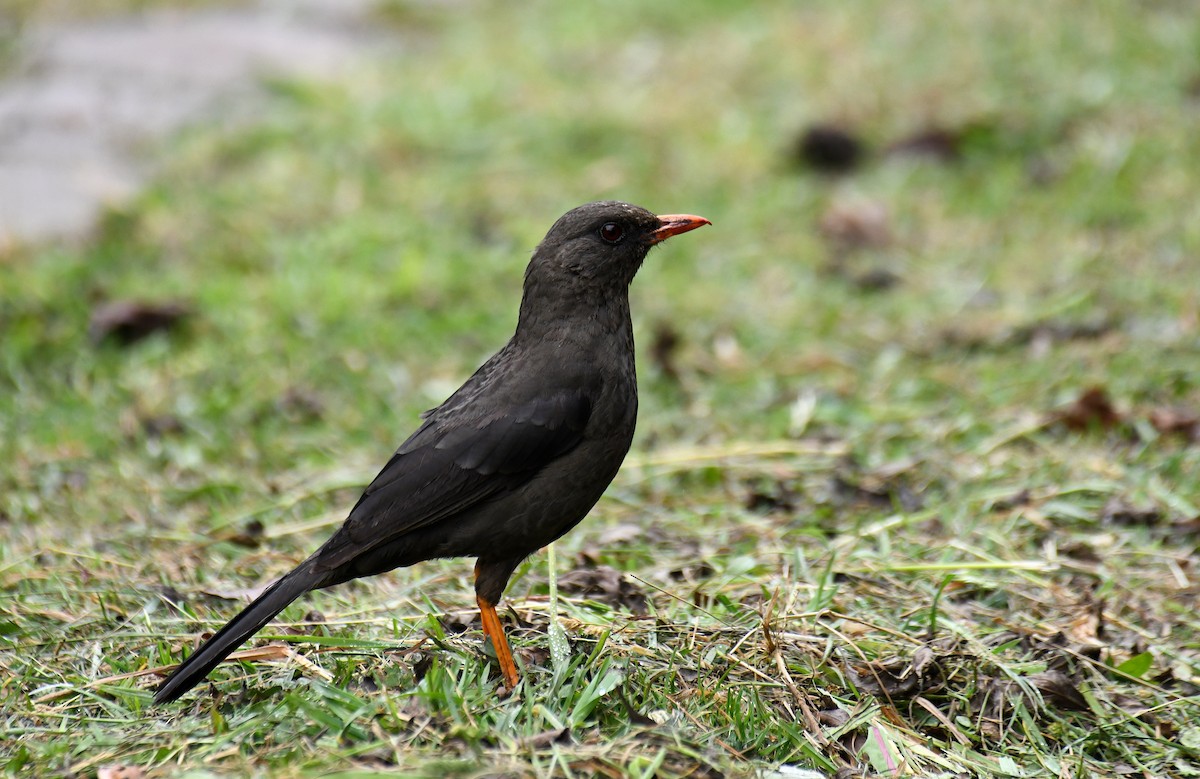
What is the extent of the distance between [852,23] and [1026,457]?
5987 mm

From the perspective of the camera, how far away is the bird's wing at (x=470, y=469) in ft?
11.8

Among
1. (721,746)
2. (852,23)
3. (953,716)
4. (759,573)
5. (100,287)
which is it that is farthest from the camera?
(852,23)

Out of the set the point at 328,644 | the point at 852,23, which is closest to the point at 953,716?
the point at 328,644

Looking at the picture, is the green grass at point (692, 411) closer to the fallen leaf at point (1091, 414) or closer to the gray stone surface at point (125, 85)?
the fallen leaf at point (1091, 414)

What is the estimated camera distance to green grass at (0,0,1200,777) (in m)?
3.35

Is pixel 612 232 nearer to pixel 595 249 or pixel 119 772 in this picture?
pixel 595 249

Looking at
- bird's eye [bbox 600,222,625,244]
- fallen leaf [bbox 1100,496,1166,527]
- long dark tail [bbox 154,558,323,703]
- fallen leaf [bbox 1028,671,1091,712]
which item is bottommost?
fallen leaf [bbox 1100,496,1166,527]

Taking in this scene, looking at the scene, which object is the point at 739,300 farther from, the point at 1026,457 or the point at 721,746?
the point at 721,746

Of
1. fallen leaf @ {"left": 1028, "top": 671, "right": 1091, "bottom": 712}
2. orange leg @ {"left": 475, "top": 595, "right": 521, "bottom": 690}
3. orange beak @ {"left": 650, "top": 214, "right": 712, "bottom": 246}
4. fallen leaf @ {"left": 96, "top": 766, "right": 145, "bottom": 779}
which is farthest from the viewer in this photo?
orange beak @ {"left": 650, "top": 214, "right": 712, "bottom": 246}

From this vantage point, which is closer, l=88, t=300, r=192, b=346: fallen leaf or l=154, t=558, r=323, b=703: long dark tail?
l=154, t=558, r=323, b=703: long dark tail

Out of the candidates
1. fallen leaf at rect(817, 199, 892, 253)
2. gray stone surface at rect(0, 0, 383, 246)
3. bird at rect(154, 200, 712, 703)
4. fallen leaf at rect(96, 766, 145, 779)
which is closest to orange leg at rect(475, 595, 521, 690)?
bird at rect(154, 200, 712, 703)

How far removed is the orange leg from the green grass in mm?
48

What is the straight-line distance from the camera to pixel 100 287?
22.6 ft

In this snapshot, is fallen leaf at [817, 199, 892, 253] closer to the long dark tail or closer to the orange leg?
the orange leg
